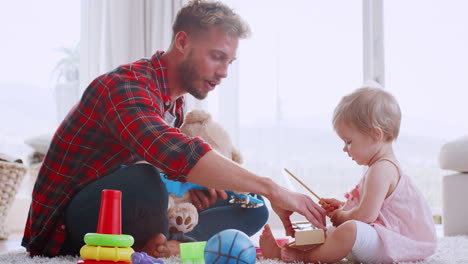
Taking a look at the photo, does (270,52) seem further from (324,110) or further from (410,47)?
(410,47)

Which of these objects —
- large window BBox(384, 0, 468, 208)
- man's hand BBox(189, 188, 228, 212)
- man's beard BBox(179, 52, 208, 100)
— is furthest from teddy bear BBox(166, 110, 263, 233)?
large window BBox(384, 0, 468, 208)

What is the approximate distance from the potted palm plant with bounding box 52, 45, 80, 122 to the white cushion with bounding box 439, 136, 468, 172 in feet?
7.02

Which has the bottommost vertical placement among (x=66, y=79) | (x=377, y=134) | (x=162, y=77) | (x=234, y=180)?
(x=234, y=180)

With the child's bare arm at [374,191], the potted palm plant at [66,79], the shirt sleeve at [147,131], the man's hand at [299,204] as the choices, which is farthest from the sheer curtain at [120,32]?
the man's hand at [299,204]

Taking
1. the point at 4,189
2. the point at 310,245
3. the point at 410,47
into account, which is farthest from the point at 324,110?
the point at 310,245

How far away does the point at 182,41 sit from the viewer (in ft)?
5.59

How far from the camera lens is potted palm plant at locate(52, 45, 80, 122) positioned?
11.5 ft

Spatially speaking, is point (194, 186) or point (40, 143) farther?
point (40, 143)

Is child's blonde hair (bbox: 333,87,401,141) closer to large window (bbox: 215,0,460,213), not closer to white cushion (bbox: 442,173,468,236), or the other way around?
white cushion (bbox: 442,173,468,236)

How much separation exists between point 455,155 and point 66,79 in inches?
91.5

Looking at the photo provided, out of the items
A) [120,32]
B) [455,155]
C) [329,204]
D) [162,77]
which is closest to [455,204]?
[455,155]

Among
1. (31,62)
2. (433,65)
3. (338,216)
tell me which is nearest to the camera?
(338,216)

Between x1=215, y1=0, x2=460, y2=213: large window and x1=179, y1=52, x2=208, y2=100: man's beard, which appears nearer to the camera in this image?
x1=179, y1=52, x2=208, y2=100: man's beard

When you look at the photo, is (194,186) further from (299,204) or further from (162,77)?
(299,204)
